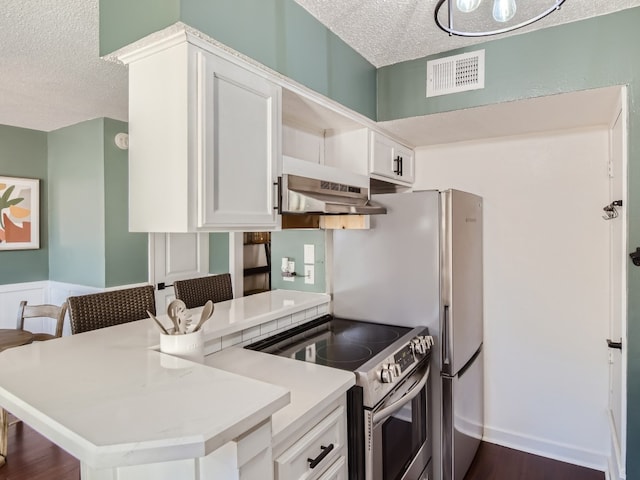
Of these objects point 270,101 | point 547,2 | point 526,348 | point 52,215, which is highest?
point 547,2

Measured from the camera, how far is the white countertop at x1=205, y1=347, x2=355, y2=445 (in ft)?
3.62

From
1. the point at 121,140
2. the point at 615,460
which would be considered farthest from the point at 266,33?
the point at 615,460

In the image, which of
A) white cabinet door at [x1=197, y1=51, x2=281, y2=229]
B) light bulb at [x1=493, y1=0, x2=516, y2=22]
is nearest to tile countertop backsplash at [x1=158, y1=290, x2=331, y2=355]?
white cabinet door at [x1=197, y1=51, x2=281, y2=229]

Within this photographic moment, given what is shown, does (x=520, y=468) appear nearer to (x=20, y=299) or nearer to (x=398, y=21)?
(x=398, y=21)

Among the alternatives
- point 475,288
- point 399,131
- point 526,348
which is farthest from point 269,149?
point 526,348

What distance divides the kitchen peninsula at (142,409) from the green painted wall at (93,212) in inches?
91.5

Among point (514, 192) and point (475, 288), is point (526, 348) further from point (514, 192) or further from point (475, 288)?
point (514, 192)

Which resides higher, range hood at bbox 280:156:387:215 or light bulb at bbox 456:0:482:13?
light bulb at bbox 456:0:482:13

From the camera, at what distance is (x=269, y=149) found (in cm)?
156

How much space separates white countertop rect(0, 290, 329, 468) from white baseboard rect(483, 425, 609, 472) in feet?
7.76

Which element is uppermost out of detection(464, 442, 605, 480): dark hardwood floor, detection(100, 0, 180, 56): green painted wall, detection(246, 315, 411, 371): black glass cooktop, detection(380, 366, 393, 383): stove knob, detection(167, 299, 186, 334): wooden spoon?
detection(100, 0, 180, 56): green painted wall

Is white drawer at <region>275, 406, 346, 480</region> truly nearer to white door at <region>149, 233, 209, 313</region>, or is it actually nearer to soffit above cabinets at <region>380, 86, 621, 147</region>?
soffit above cabinets at <region>380, 86, 621, 147</region>

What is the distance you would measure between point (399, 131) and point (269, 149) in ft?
4.22

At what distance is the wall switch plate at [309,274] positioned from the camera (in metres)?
2.45
